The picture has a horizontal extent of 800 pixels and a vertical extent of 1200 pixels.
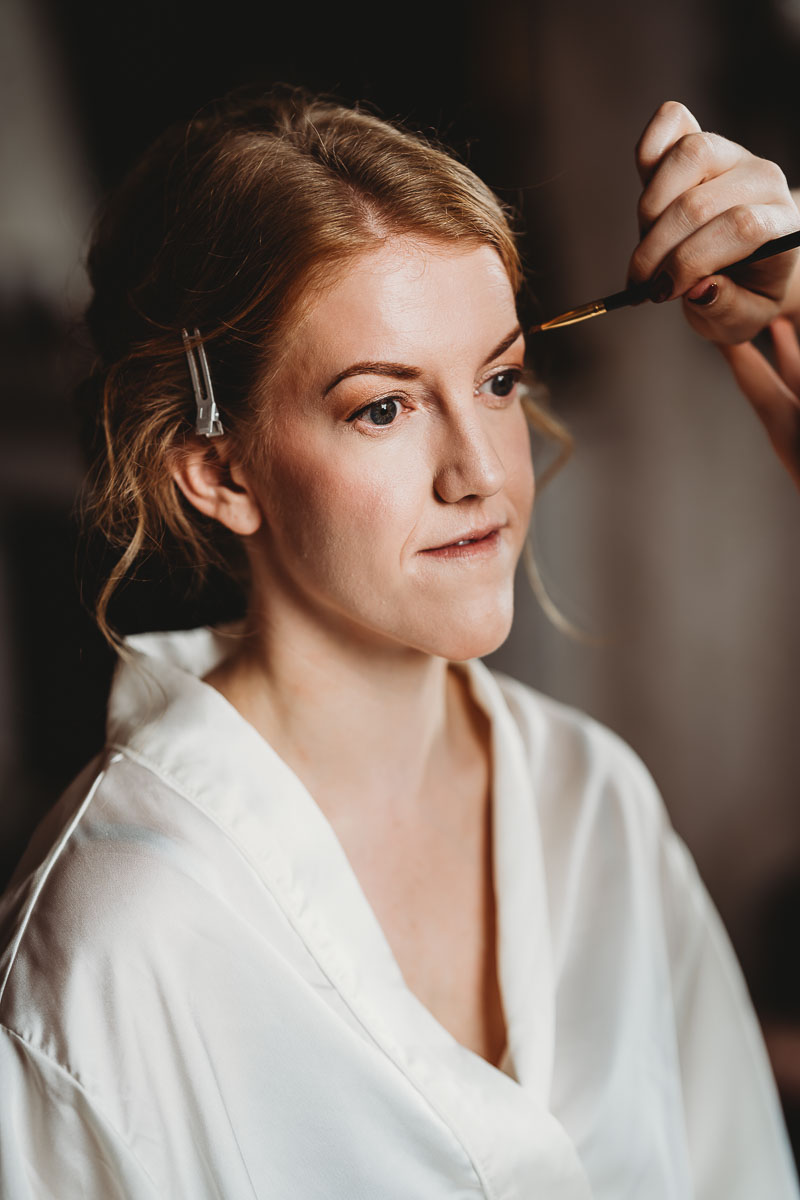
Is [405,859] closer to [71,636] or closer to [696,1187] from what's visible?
[696,1187]

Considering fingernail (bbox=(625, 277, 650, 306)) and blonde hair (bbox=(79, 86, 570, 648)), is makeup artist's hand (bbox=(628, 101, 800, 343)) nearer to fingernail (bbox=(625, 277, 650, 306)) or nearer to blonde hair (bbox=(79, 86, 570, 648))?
fingernail (bbox=(625, 277, 650, 306))

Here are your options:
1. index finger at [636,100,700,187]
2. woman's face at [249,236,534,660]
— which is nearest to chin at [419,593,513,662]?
woman's face at [249,236,534,660]

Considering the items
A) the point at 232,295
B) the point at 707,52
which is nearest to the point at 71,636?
the point at 232,295

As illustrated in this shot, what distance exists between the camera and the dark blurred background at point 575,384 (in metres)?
1.26

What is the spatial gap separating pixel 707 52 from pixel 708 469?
0.70m

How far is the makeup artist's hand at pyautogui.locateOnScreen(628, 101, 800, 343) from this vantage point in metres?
0.66

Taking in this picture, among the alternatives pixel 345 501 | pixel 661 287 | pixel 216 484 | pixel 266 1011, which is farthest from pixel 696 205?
pixel 266 1011

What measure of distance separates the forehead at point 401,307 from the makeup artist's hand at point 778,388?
0.24m

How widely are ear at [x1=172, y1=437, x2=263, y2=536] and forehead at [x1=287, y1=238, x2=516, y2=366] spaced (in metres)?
0.14

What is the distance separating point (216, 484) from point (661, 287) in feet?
1.25

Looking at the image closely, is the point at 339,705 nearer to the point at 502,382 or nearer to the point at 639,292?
the point at 502,382

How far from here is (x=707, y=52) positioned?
1.57 meters

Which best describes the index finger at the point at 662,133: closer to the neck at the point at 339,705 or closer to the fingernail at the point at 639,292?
the fingernail at the point at 639,292

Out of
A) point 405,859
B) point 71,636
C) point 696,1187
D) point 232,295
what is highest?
point 232,295
